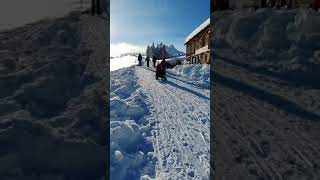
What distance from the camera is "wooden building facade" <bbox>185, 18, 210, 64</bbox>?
2039 cm

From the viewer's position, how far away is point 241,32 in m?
3.36

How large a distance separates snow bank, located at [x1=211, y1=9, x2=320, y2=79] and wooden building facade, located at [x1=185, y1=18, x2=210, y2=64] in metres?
16.1

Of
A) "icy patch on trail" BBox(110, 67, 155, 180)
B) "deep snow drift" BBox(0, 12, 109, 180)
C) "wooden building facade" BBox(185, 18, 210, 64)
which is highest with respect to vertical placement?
"wooden building facade" BBox(185, 18, 210, 64)

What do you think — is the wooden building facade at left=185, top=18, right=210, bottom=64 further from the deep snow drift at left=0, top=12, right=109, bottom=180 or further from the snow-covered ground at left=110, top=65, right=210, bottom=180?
the deep snow drift at left=0, top=12, right=109, bottom=180

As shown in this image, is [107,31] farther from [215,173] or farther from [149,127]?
[149,127]

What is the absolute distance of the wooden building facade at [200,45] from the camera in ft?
66.9

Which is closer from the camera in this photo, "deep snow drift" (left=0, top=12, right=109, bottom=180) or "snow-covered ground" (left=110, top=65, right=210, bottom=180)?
"deep snow drift" (left=0, top=12, right=109, bottom=180)

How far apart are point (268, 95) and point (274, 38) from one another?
2.07 ft

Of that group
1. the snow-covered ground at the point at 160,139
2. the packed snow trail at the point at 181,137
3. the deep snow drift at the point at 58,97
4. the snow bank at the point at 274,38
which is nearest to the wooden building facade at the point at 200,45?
the packed snow trail at the point at 181,137

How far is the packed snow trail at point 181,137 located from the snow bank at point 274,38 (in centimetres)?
171

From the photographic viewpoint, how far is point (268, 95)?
11.0ft

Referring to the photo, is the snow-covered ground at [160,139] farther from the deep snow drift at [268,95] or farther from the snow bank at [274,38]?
the snow bank at [274,38]

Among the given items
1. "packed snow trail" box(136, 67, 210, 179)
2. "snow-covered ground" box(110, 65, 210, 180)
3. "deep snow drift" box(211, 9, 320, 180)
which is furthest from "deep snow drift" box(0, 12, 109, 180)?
"deep snow drift" box(211, 9, 320, 180)

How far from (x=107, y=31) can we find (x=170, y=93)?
6.03 metres
